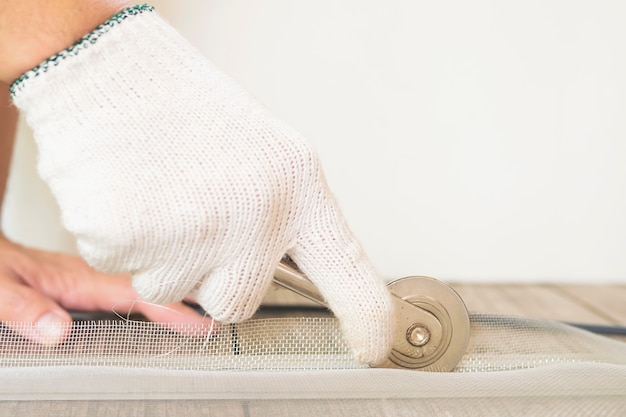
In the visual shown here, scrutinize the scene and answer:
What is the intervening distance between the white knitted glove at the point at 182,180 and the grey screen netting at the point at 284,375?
0.05 metres

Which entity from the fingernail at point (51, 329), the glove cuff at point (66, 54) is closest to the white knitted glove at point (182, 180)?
Answer: the glove cuff at point (66, 54)

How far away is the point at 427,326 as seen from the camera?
1.90ft

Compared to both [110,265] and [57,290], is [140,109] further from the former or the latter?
[57,290]

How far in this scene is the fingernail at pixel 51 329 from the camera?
0.60 metres

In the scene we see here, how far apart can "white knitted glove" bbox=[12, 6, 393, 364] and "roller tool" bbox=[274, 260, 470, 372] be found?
0.13 feet

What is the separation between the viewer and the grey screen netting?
0.46 meters

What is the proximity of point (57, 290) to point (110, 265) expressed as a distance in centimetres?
28

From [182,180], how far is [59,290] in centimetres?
33

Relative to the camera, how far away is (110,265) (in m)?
0.50

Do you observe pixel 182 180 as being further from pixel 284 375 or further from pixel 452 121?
pixel 452 121

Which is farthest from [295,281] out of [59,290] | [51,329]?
[59,290]

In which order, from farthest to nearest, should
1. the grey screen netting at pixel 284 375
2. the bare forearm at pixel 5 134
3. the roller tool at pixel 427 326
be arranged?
the bare forearm at pixel 5 134
the roller tool at pixel 427 326
the grey screen netting at pixel 284 375

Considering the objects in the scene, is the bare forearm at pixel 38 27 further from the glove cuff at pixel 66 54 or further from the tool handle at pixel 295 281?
the tool handle at pixel 295 281

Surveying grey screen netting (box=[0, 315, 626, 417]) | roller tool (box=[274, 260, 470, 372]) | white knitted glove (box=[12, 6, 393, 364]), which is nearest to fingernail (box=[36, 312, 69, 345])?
grey screen netting (box=[0, 315, 626, 417])
